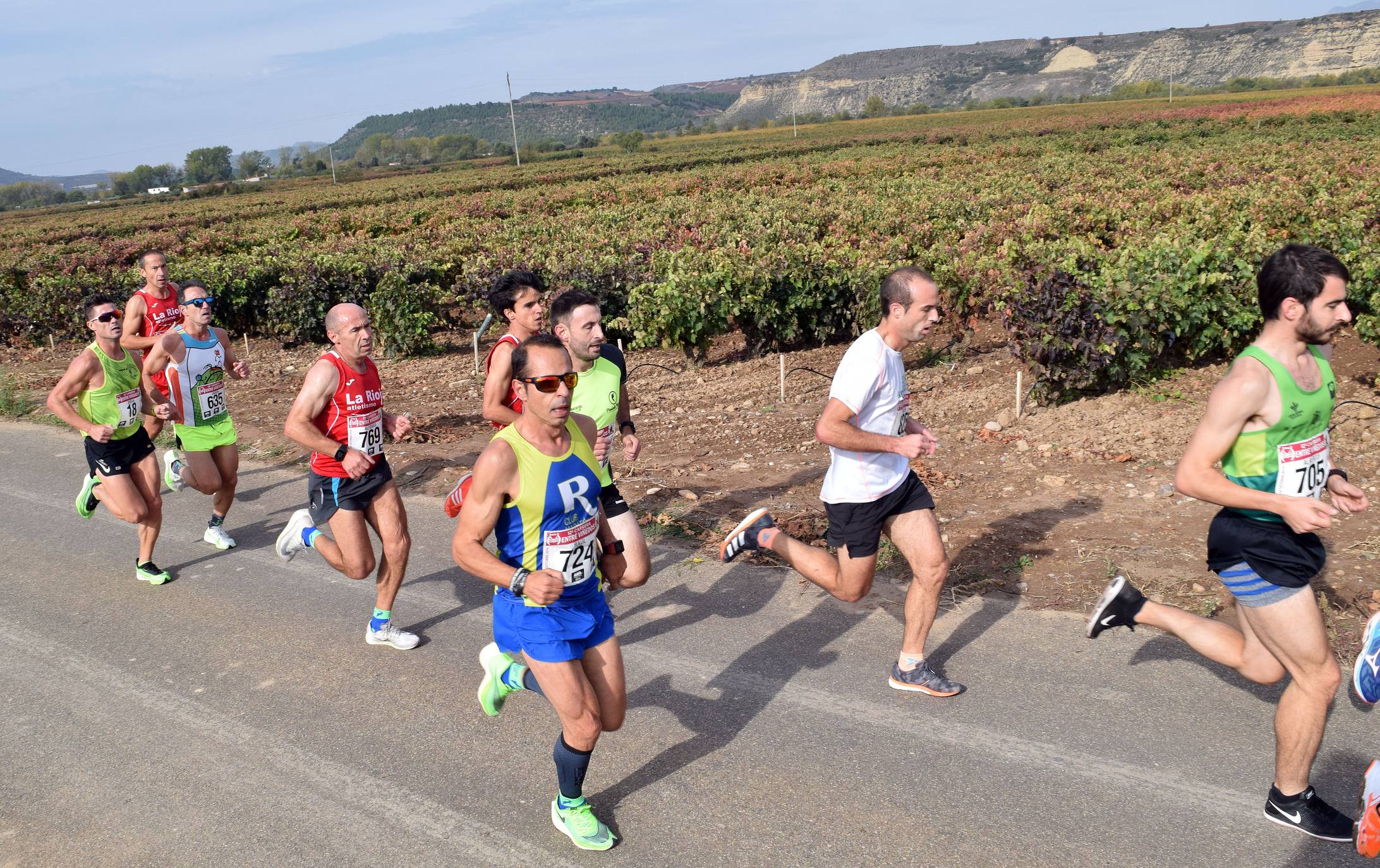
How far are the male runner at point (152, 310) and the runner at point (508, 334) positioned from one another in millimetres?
4609

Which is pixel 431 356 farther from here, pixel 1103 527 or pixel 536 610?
pixel 536 610

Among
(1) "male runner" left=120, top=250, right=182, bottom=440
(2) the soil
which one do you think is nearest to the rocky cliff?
(2) the soil

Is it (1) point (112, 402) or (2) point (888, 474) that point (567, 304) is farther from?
(1) point (112, 402)

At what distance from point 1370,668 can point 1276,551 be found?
2.18ft

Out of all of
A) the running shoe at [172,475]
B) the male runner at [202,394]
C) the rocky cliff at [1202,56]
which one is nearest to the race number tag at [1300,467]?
the male runner at [202,394]

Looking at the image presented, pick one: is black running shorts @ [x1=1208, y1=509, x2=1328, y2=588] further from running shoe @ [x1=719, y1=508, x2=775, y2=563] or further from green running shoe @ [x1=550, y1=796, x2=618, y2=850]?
green running shoe @ [x1=550, y1=796, x2=618, y2=850]

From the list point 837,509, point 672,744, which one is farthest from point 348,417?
point 837,509

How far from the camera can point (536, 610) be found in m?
3.70

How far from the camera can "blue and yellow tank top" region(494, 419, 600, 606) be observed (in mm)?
3619

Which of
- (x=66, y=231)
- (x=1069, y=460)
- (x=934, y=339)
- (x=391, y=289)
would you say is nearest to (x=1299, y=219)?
(x=934, y=339)

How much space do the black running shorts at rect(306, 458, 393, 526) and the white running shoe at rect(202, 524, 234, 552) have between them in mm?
2287

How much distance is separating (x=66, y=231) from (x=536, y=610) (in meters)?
46.7

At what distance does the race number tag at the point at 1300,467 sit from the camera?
351 centimetres

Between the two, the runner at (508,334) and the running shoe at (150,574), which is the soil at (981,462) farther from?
the running shoe at (150,574)
